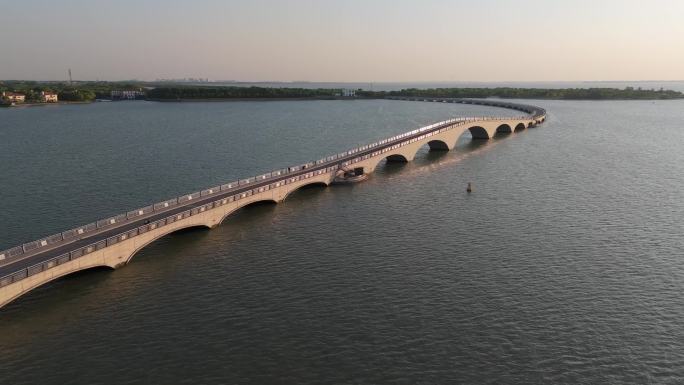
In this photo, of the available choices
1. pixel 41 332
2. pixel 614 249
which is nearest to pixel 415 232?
pixel 614 249

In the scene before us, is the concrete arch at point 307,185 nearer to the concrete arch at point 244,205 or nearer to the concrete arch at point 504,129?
the concrete arch at point 244,205

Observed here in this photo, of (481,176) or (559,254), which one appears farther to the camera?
(481,176)

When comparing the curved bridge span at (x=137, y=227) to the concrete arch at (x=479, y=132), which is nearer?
the curved bridge span at (x=137, y=227)

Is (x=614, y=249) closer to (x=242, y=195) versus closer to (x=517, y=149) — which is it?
(x=242, y=195)

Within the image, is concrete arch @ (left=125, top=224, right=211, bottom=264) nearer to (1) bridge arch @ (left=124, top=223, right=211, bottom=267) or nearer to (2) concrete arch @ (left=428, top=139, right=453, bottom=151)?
(1) bridge arch @ (left=124, top=223, right=211, bottom=267)

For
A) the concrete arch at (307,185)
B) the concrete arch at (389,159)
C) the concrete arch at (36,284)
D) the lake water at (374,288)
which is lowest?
the lake water at (374,288)

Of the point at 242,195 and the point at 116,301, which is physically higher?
the point at 242,195

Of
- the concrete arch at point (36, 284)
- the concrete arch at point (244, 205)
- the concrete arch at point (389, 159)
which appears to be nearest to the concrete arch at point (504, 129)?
the concrete arch at point (389, 159)
